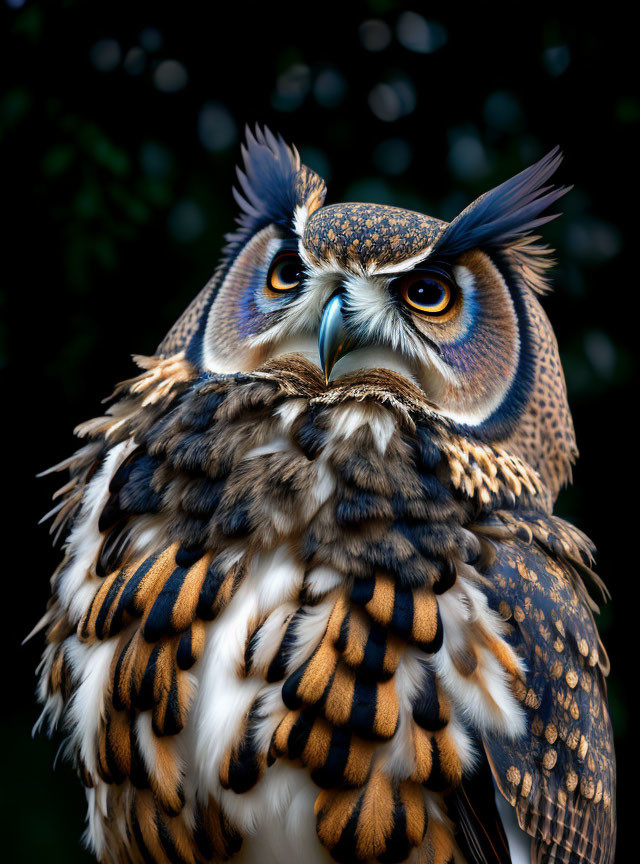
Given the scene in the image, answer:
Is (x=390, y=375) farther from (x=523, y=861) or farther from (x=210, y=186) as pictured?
(x=210, y=186)

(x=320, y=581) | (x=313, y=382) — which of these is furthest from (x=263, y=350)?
(x=320, y=581)

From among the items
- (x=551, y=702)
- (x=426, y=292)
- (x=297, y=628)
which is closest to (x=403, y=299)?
(x=426, y=292)

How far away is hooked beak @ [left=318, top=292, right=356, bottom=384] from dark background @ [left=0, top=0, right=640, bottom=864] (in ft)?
2.62

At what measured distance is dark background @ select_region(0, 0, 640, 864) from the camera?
6.02ft

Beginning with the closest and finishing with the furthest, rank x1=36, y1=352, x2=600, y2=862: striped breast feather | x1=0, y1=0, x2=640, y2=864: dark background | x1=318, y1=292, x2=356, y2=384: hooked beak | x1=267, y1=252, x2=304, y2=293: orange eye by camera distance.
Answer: x1=36, y1=352, x2=600, y2=862: striped breast feather
x1=318, y1=292, x2=356, y2=384: hooked beak
x1=267, y1=252, x2=304, y2=293: orange eye
x1=0, y1=0, x2=640, y2=864: dark background

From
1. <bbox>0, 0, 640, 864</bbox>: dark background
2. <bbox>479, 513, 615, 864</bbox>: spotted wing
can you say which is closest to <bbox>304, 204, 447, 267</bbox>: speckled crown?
<bbox>479, 513, 615, 864</bbox>: spotted wing

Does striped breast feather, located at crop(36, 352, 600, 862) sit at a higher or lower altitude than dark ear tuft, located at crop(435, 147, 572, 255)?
lower

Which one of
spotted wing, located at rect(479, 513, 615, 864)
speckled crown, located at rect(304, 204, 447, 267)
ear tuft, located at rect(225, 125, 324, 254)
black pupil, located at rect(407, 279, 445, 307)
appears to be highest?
ear tuft, located at rect(225, 125, 324, 254)

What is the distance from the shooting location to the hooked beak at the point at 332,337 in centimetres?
105

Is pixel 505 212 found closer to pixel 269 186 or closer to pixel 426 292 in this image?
pixel 426 292

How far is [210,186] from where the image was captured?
191 cm

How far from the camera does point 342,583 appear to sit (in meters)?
0.97

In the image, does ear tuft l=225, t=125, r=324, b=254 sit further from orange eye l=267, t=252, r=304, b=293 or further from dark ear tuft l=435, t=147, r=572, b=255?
dark ear tuft l=435, t=147, r=572, b=255

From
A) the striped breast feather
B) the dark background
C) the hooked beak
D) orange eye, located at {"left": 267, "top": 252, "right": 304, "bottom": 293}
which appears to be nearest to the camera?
the striped breast feather
